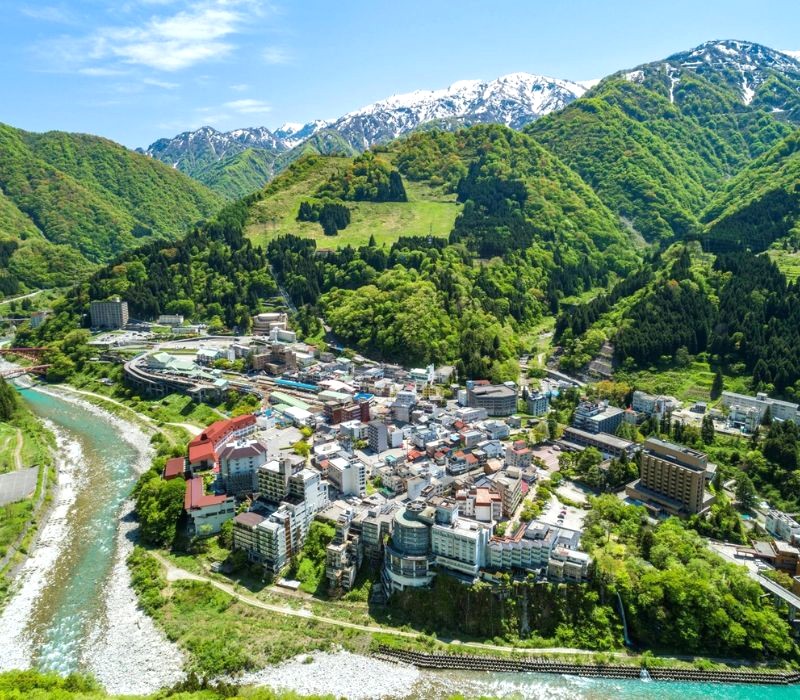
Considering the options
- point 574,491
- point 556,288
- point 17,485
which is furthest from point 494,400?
point 556,288

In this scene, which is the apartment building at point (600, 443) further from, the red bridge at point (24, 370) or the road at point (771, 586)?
the red bridge at point (24, 370)

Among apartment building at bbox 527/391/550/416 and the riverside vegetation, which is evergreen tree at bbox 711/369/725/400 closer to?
the riverside vegetation

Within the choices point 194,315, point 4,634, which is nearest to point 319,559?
point 4,634

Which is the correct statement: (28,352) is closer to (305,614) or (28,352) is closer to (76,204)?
(305,614)

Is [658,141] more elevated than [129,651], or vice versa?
[658,141]

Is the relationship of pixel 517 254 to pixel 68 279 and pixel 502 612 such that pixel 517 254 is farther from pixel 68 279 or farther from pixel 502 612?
pixel 68 279

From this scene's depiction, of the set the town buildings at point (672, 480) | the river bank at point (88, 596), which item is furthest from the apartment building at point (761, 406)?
the river bank at point (88, 596)

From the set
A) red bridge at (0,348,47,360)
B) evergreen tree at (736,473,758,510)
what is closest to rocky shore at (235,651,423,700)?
evergreen tree at (736,473,758,510)

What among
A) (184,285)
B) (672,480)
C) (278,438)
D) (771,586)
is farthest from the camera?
(184,285)
